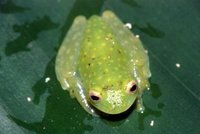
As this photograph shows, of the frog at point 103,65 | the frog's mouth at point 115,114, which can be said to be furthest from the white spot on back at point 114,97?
the frog's mouth at point 115,114

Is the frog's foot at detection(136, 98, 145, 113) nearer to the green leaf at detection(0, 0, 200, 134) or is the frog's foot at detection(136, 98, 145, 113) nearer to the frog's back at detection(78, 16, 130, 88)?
the green leaf at detection(0, 0, 200, 134)

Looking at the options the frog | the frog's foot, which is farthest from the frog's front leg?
the frog's foot

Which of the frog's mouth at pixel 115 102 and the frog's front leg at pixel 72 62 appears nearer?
the frog's mouth at pixel 115 102

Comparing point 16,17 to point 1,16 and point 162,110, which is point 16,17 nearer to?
point 1,16

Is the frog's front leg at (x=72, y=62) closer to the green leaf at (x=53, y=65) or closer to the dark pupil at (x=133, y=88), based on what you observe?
the green leaf at (x=53, y=65)

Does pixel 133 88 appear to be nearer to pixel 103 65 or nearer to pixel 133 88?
pixel 133 88
